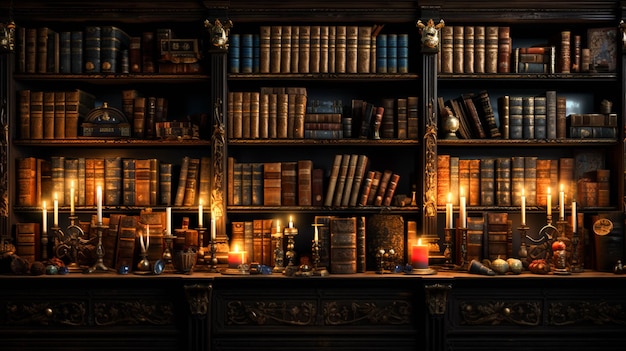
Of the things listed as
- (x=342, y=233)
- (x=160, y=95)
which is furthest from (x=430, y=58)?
(x=160, y=95)

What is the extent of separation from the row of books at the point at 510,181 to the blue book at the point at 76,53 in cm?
236

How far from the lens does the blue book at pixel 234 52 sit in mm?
Answer: 4277

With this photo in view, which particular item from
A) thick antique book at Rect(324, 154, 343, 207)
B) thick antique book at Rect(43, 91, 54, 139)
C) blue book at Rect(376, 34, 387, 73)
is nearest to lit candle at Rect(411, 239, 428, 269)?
thick antique book at Rect(324, 154, 343, 207)

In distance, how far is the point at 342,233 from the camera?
160 inches

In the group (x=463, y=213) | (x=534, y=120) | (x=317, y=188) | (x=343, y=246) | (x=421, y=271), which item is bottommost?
(x=421, y=271)

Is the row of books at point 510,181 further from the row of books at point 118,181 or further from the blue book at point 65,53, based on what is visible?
the blue book at point 65,53

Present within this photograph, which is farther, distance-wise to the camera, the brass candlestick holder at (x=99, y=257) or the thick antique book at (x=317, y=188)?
the thick antique book at (x=317, y=188)
